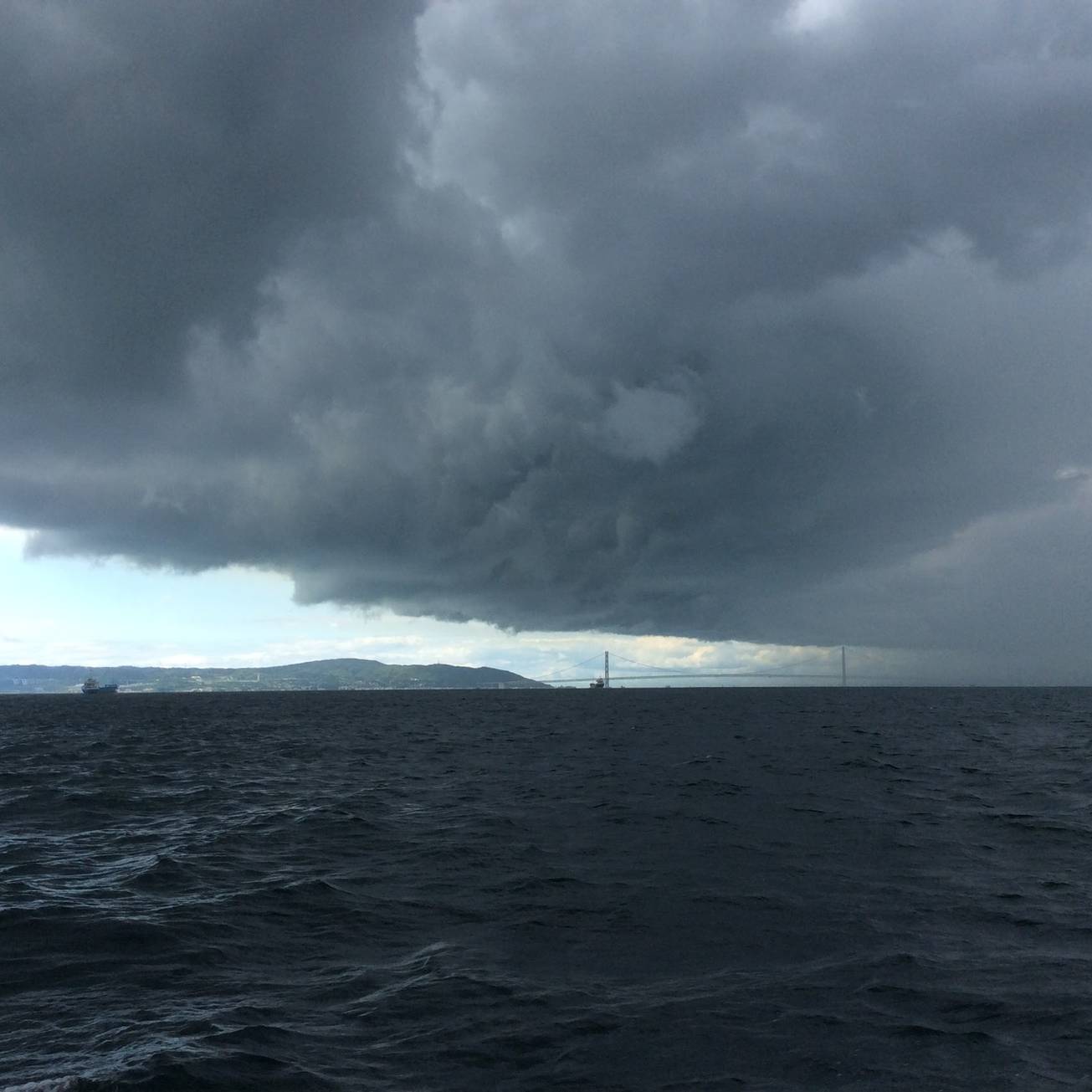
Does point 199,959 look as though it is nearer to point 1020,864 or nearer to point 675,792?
point 1020,864

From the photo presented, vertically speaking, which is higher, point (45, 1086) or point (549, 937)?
point (45, 1086)

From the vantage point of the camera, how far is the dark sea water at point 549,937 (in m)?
9.80

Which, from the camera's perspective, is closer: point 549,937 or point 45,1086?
A: point 45,1086

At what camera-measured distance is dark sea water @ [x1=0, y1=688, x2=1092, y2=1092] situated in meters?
9.80

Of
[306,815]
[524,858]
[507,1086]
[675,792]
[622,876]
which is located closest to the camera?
[507,1086]

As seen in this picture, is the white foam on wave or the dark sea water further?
the dark sea water

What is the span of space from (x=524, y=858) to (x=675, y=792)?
12912 mm

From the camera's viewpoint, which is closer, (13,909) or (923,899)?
(13,909)

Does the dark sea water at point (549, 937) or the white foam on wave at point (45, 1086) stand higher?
the white foam on wave at point (45, 1086)

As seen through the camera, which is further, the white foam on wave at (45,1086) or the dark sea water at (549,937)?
the dark sea water at (549,937)

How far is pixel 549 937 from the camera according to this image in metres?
14.6

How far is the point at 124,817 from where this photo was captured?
1070 inches

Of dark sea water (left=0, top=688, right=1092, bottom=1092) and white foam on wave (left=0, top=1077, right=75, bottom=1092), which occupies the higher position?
white foam on wave (left=0, top=1077, right=75, bottom=1092)

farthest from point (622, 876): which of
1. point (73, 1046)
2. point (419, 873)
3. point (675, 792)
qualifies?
point (675, 792)
